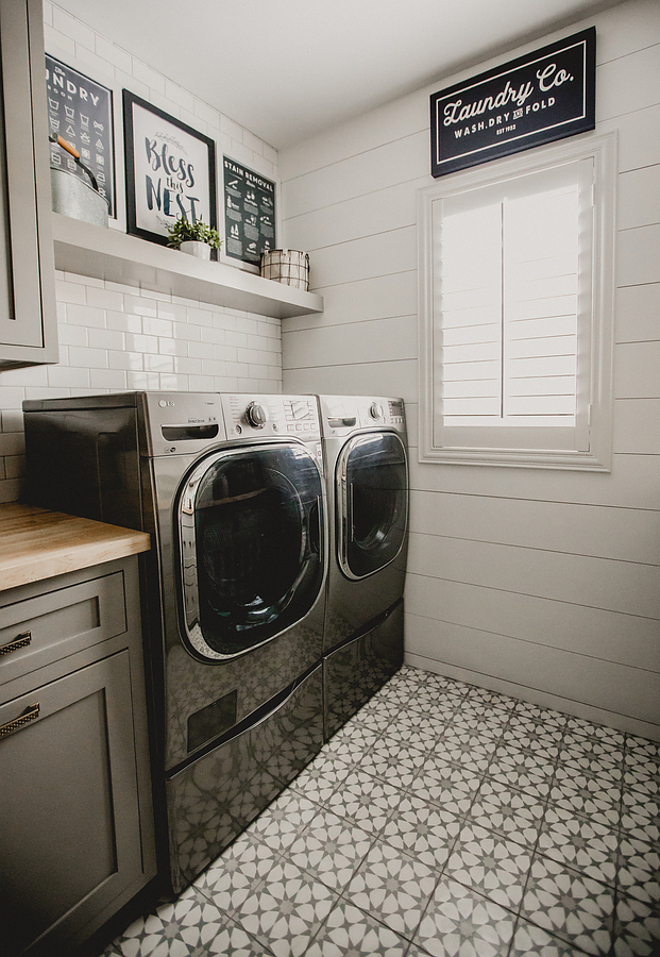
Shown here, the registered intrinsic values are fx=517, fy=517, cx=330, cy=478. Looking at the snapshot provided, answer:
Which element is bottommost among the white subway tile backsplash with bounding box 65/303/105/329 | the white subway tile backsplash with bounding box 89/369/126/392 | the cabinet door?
the cabinet door

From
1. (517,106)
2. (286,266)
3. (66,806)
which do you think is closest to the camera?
(66,806)

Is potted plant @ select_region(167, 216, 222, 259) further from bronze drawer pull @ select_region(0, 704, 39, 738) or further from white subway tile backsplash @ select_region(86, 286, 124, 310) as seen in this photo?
bronze drawer pull @ select_region(0, 704, 39, 738)

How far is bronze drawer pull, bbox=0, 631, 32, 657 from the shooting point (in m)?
1.01

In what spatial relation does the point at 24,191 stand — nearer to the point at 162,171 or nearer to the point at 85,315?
the point at 85,315

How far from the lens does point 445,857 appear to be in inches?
57.8

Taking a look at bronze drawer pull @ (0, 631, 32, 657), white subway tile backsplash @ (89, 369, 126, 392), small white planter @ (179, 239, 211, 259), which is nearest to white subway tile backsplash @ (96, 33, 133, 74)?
small white planter @ (179, 239, 211, 259)

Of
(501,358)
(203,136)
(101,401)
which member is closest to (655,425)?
(501,358)

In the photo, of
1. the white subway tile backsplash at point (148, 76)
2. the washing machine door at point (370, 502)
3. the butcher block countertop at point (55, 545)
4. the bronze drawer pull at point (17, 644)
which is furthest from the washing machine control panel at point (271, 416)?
the white subway tile backsplash at point (148, 76)

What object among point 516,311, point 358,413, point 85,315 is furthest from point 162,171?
point 516,311

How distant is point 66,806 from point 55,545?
0.57 m

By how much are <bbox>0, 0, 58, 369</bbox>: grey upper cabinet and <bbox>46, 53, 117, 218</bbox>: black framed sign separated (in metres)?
0.38

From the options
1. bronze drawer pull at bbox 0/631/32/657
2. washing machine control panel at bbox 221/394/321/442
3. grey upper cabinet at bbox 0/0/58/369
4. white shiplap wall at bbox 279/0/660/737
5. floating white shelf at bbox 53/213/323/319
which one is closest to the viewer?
bronze drawer pull at bbox 0/631/32/657

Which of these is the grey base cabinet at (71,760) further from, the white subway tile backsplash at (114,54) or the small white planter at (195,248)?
the white subway tile backsplash at (114,54)

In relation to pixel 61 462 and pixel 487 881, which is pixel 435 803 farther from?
pixel 61 462
